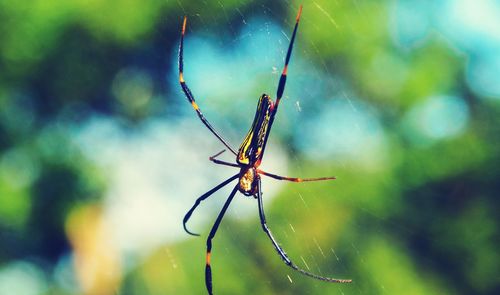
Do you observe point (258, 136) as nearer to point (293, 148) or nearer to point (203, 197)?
point (203, 197)

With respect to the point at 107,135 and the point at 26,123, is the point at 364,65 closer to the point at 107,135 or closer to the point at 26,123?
the point at 107,135

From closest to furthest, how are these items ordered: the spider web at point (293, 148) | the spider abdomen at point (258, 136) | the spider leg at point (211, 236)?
the spider abdomen at point (258, 136), the spider leg at point (211, 236), the spider web at point (293, 148)

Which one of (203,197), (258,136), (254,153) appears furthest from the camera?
(203,197)

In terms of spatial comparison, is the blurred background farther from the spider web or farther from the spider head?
the spider head

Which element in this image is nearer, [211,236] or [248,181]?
[248,181]

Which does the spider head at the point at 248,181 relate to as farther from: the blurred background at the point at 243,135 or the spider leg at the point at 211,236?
the blurred background at the point at 243,135

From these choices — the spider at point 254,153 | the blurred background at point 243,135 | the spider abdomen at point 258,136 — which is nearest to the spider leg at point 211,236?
the spider at point 254,153

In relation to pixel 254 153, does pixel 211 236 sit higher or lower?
lower

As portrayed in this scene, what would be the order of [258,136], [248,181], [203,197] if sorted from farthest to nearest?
[203,197], [248,181], [258,136]

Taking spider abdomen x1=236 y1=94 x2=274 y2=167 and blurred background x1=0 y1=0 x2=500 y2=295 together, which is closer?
spider abdomen x1=236 y1=94 x2=274 y2=167

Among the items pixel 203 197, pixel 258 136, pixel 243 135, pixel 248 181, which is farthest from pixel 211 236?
pixel 243 135

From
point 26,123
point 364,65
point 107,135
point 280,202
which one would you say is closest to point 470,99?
point 364,65

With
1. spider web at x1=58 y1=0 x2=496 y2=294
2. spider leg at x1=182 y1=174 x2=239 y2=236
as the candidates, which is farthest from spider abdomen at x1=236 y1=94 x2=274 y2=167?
spider web at x1=58 y1=0 x2=496 y2=294
